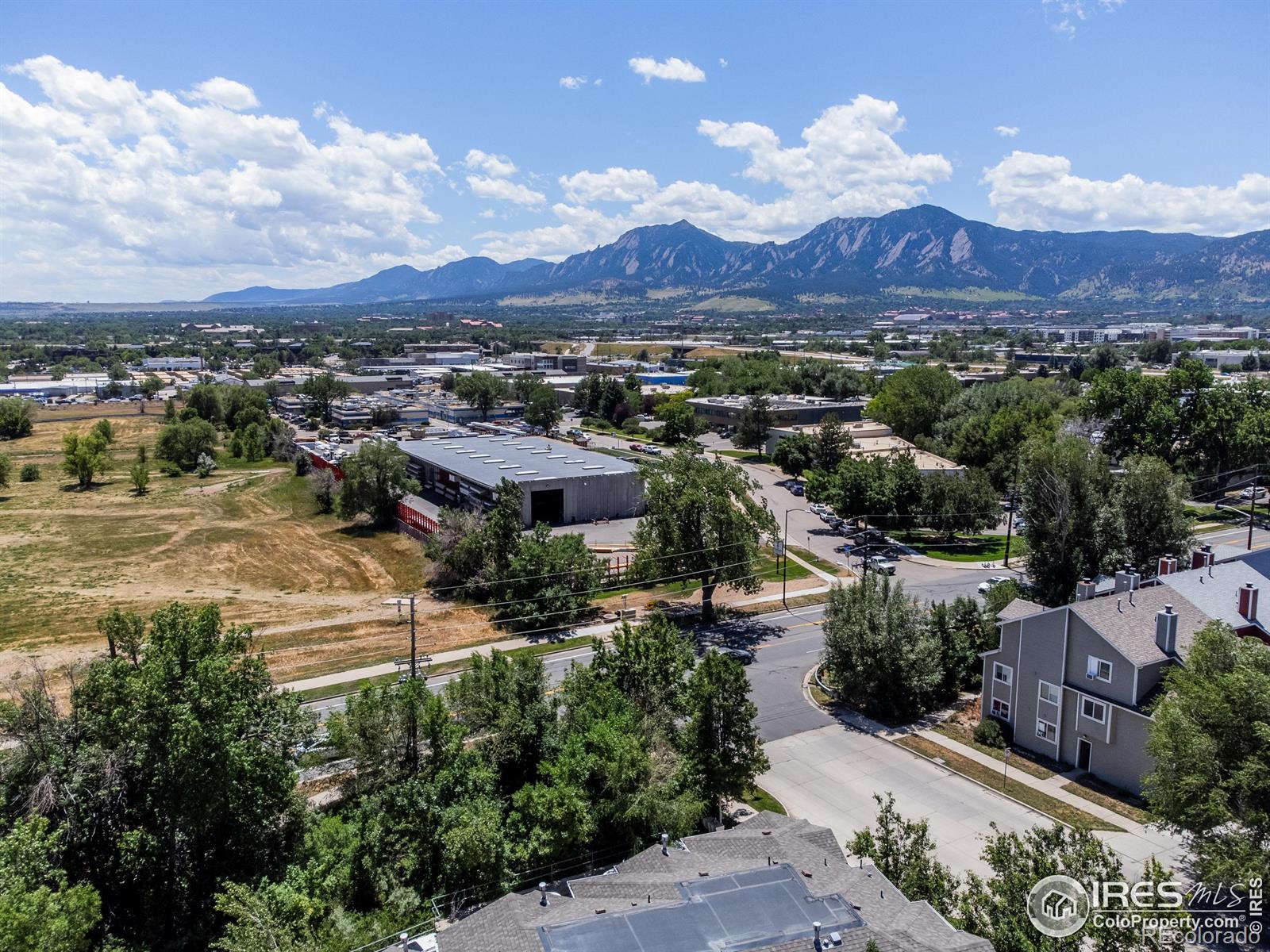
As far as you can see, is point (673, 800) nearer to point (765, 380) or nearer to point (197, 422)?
point (197, 422)

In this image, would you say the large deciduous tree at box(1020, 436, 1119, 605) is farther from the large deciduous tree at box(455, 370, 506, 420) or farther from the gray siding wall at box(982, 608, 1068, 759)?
the large deciduous tree at box(455, 370, 506, 420)

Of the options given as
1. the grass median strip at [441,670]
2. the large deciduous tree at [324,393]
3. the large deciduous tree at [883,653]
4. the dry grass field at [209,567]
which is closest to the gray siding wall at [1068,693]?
the large deciduous tree at [883,653]

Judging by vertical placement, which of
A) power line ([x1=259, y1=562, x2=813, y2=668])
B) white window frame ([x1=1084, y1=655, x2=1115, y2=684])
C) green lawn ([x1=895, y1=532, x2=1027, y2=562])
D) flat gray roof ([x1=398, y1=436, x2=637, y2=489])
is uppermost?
flat gray roof ([x1=398, y1=436, x2=637, y2=489])

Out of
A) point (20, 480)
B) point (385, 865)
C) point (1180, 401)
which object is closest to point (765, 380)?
point (1180, 401)

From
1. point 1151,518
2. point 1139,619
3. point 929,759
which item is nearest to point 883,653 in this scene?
point 929,759

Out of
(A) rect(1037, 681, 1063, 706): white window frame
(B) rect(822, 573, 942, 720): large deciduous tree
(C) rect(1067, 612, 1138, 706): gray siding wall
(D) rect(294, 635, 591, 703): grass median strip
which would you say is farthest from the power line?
(C) rect(1067, 612, 1138, 706): gray siding wall

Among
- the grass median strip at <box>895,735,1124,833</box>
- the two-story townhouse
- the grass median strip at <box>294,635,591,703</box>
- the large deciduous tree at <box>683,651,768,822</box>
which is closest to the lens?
the large deciduous tree at <box>683,651,768,822</box>

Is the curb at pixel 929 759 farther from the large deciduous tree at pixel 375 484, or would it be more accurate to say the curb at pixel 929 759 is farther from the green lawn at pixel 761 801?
the large deciduous tree at pixel 375 484
